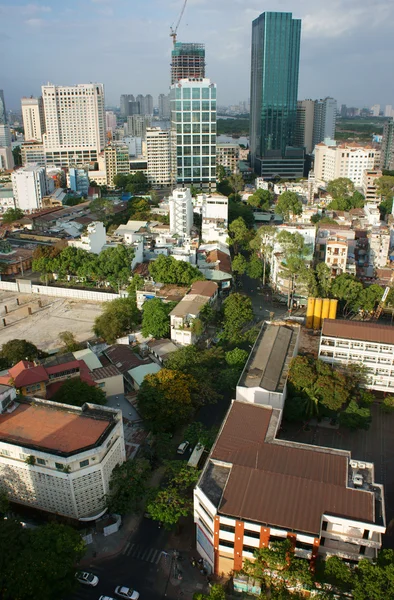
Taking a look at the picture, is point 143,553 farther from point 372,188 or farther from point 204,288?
point 372,188

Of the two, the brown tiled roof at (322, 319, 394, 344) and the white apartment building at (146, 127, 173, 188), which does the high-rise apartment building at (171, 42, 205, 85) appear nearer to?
the white apartment building at (146, 127, 173, 188)

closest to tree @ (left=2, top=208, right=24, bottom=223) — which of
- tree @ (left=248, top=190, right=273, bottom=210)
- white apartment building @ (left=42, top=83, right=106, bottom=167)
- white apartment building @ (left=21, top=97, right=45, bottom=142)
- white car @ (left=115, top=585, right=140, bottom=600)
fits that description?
tree @ (left=248, top=190, right=273, bottom=210)

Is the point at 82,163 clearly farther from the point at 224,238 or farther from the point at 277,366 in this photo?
the point at 277,366

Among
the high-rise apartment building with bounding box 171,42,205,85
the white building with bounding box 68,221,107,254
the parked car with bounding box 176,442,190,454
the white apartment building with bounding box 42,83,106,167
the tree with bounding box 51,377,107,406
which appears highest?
the high-rise apartment building with bounding box 171,42,205,85

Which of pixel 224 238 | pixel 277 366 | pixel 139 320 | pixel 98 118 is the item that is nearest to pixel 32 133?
pixel 98 118

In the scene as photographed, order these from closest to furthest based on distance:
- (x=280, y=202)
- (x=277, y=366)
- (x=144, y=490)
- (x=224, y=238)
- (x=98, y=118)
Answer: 1. (x=144, y=490)
2. (x=277, y=366)
3. (x=224, y=238)
4. (x=280, y=202)
5. (x=98, y=118)

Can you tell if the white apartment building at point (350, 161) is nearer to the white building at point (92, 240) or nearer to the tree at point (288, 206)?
the tree at point (288, 206)

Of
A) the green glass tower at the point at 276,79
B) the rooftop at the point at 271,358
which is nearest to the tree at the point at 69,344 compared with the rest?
the rooftop at the point at 271,358
